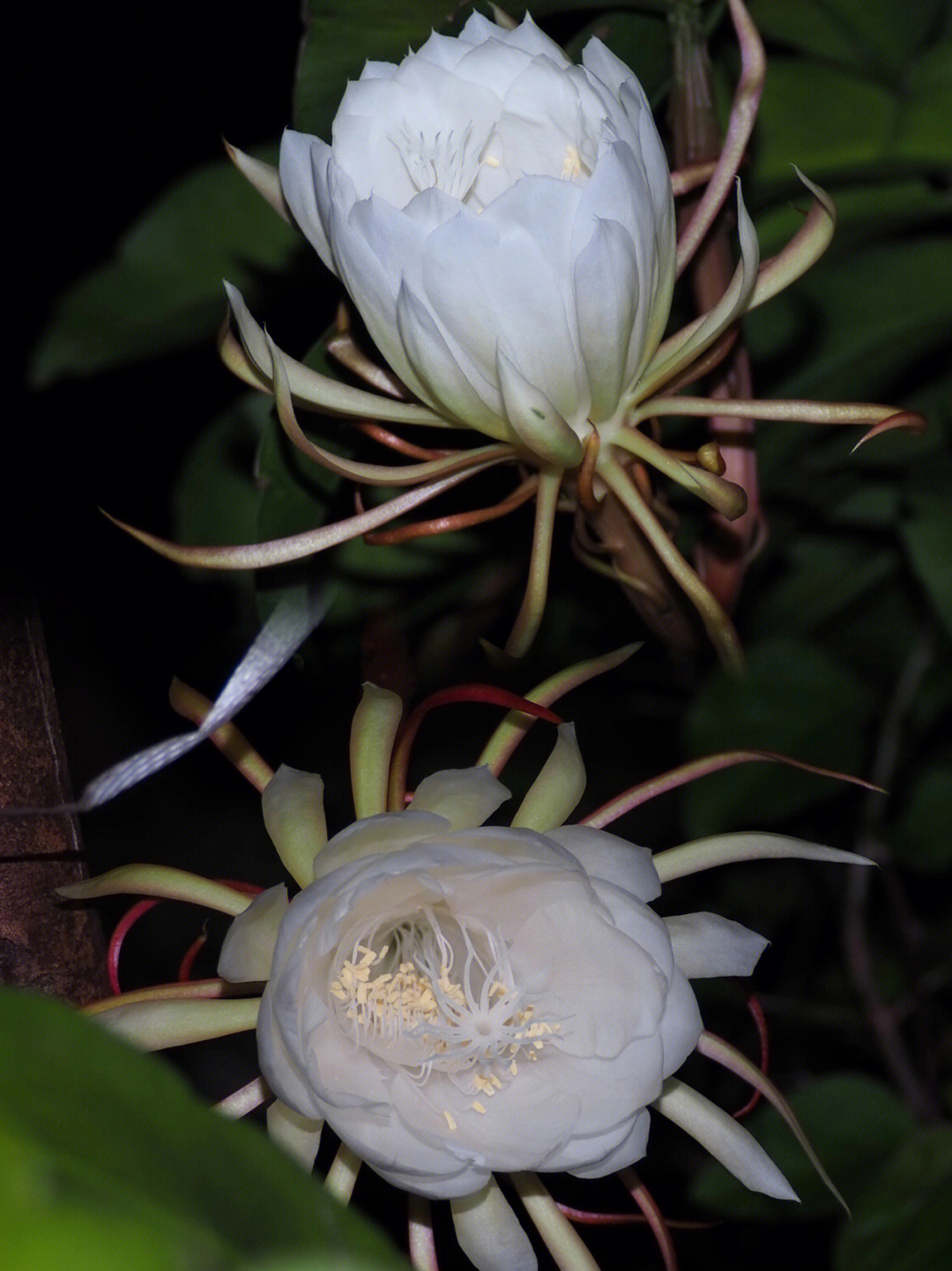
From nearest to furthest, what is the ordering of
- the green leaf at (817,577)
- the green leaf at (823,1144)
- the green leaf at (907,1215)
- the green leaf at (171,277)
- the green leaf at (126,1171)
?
the green leaf at (126,1171)
the green leaf at (907,1215)
the green leaf at (171,277)
the green leaf at (823,1144)
the green leaf at (817,577)

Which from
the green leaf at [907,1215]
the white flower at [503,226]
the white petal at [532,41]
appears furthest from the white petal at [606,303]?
the green leaf at [907,1215]

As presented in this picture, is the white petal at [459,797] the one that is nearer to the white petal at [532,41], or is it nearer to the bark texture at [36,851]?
the bark texture at [36,851]

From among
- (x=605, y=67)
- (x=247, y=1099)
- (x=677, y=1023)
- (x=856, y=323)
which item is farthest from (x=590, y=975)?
(x=856, y=323)

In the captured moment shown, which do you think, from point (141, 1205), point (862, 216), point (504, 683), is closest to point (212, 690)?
point (504, 683)

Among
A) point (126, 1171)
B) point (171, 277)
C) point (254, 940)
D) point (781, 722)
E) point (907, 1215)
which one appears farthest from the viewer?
point (781, 722)

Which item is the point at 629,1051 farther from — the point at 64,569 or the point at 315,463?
the point at 64,569

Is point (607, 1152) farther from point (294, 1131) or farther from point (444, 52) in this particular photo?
point (444, 52)
